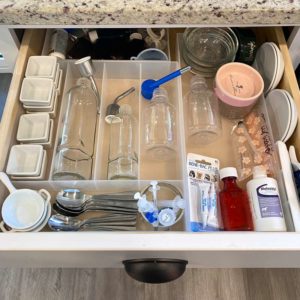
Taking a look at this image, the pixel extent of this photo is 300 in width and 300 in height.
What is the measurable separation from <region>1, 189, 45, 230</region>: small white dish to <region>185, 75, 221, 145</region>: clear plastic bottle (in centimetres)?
39

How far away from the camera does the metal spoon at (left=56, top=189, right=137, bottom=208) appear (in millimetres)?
739

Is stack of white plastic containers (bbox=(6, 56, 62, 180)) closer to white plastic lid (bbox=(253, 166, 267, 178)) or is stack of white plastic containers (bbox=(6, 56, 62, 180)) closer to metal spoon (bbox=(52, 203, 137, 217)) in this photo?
metal spoon (bbox=(52, 203, 137, 217))

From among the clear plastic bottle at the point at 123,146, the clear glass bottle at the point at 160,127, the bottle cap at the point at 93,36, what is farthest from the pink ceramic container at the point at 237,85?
the bottle cap at the point at 93,36

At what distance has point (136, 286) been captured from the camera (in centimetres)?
109

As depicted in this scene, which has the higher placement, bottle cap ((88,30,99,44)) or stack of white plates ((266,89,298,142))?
bottle cap ((88,30,99,44))

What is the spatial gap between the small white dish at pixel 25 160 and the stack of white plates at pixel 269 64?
22.9 inches

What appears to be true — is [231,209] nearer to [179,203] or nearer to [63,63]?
[179,203]

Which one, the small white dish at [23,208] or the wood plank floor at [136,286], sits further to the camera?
the wood plank floor at [136,286]

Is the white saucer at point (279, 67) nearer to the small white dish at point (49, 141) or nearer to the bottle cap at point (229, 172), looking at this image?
the bottle cap at point (229, 172)

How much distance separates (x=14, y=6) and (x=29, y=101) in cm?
22

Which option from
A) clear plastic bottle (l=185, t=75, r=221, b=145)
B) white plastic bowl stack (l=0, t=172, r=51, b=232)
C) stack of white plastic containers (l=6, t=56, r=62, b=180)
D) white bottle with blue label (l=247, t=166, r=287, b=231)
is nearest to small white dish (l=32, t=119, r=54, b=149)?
stack of white plastic containers (l=6, t=56, r=62, b=180)

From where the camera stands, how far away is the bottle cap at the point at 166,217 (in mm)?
698

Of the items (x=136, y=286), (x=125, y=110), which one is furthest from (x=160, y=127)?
(x=136, y=286)

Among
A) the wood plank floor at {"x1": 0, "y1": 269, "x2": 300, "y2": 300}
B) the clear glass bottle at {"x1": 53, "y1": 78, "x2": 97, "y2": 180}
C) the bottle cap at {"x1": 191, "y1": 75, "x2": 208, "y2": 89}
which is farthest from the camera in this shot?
the wood plank floor at {"x1": 0, "y1": 269, "x2": 300, "y2": 300}
